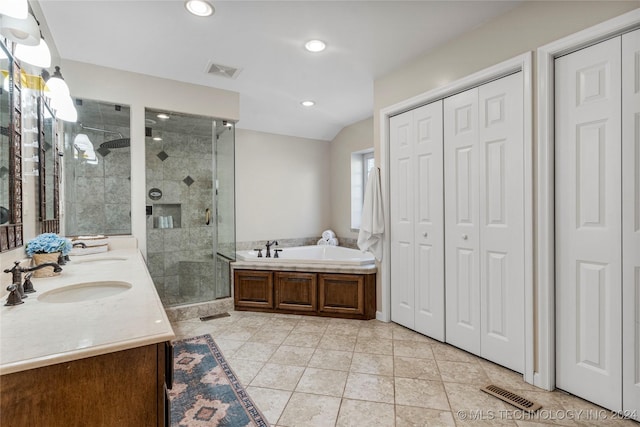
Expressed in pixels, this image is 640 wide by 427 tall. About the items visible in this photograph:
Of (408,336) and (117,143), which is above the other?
(117,143)

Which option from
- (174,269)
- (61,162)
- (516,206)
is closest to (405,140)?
(516,206)

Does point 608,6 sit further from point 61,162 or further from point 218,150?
point 61,162

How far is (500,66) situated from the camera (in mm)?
2191

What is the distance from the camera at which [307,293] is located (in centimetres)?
344

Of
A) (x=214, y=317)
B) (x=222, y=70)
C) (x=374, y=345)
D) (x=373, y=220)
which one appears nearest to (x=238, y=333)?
(x=214, y=317)

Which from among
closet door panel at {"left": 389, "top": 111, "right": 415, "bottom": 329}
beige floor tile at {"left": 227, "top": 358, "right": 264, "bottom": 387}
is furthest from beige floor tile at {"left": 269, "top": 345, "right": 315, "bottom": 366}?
closet door panel at {"left": 389, "top": 111, "right": 415, "bottom": 329}

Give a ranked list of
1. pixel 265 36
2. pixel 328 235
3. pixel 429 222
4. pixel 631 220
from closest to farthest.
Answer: pixel 631 220 → pixel 265 36 → pixel 429 222 → pixel 328 235

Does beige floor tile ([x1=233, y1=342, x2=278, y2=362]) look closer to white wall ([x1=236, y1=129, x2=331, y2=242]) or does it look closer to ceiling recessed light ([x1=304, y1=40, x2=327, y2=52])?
white wall ([x1=236, y1=129, x2=331, y2=242])

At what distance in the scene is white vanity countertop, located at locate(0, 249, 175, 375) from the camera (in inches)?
31.2

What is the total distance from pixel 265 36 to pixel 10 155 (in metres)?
1.78

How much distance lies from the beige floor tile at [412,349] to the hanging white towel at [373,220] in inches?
33.7

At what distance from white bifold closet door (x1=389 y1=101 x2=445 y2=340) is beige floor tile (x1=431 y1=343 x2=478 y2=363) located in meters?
0.10

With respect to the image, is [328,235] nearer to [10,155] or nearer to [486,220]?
[486,220]

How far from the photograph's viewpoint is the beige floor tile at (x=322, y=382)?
2004mm
